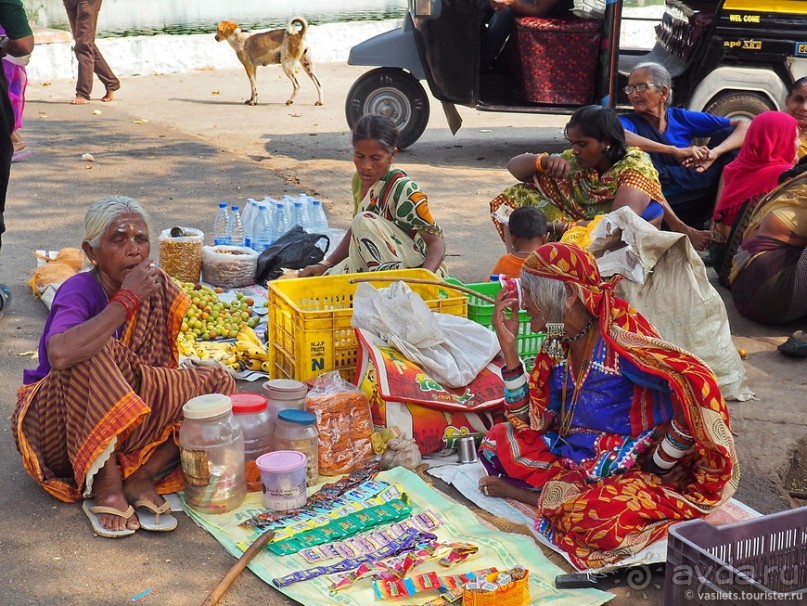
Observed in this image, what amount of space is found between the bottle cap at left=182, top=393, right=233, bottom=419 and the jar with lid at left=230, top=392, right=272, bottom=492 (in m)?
0.19

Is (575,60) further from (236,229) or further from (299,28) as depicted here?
(299,28)

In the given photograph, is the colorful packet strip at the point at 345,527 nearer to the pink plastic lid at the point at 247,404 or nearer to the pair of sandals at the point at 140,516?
the pair of sandals at the point at 140,516

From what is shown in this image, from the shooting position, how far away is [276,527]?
327 centimetres

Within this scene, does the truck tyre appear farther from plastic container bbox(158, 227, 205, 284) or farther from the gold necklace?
the gold necklace

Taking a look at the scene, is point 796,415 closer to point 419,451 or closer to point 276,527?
point 419,451

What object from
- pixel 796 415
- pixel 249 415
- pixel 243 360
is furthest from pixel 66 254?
pixel 796 415

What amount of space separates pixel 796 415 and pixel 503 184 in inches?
Result: 187

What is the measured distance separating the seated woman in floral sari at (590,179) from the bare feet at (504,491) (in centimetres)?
191

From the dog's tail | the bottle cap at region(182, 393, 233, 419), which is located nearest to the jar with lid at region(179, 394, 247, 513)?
the bottle cap at region(182, 393, 233, 419)

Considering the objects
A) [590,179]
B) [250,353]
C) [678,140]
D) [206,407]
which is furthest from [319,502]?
[678,140]

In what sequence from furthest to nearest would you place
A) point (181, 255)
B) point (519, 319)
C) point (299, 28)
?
point (299, 28), point (181, 255), point (519, 319)

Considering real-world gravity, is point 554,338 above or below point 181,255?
above

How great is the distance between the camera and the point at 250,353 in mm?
4699

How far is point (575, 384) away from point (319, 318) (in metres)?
1.22
